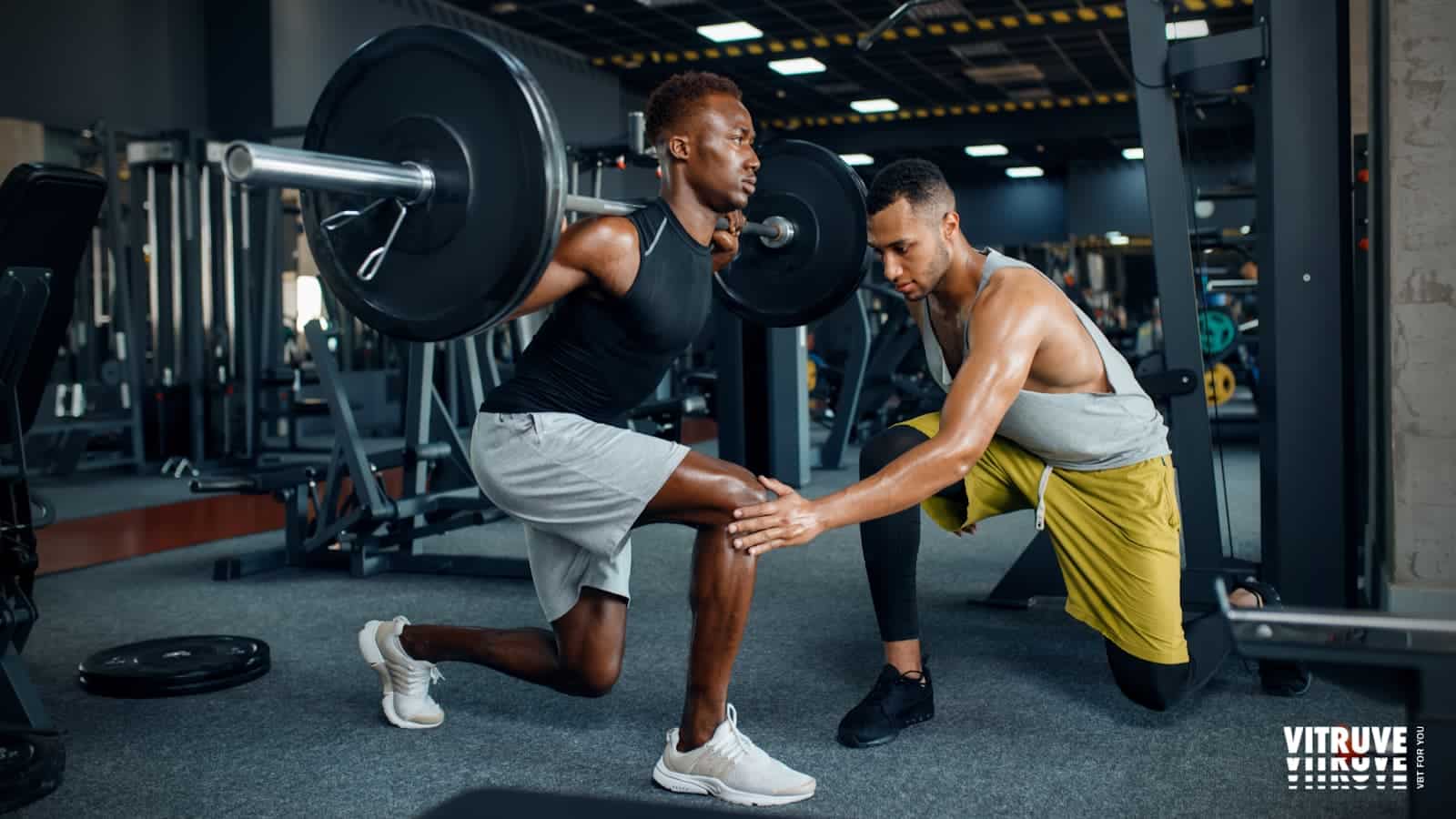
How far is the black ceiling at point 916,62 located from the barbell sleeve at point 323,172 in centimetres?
764

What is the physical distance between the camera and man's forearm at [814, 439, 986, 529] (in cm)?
179

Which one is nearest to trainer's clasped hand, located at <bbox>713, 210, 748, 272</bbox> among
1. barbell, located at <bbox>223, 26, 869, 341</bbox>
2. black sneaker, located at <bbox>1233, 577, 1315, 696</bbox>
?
barbell, located at <bbox>223, 26, 869, 341</bbox>

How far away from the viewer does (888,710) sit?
2240mm

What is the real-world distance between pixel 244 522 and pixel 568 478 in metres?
3.65

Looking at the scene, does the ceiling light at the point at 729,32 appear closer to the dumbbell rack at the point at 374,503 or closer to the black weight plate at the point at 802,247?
the dumbbell rack at the point at 374,503

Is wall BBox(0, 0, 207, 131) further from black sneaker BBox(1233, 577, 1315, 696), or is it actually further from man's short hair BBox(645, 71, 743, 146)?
black sneaker BBox(1233, 577, 1315, 696)

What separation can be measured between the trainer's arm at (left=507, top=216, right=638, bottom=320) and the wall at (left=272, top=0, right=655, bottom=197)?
4.64 metres

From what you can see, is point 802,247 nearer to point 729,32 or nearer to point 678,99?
point 678,99

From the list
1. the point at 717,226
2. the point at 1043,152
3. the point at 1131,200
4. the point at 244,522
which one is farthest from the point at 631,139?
the point at 1131,200

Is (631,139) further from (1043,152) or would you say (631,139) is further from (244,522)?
(1043,152)

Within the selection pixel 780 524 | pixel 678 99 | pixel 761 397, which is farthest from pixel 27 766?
pixel 761 397

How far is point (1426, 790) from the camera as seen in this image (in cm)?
94

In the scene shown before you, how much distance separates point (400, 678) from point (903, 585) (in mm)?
966

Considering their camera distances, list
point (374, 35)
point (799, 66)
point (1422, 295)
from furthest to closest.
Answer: point (799, 66), point (374, 35), point (1422, 295)
